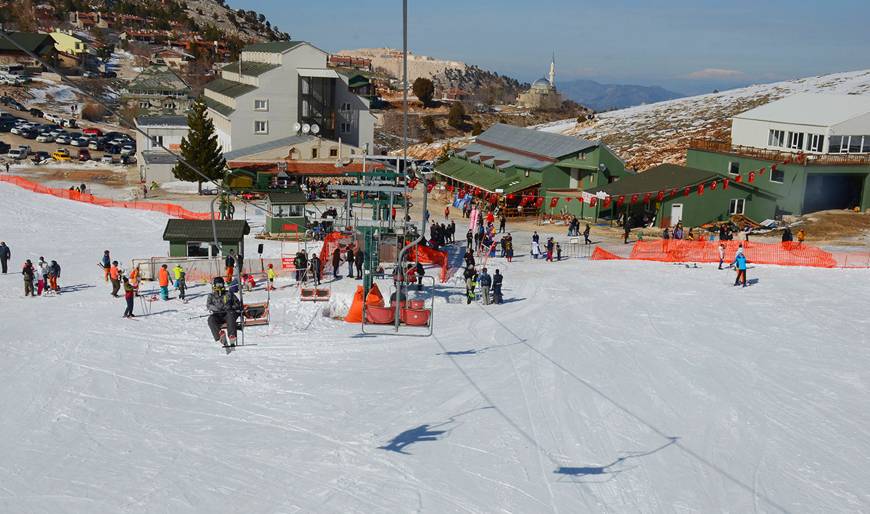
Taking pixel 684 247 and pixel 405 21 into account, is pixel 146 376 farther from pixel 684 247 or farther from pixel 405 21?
pixel 684 247

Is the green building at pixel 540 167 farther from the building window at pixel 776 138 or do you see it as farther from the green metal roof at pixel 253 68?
the green metal roof at pixel 253 68

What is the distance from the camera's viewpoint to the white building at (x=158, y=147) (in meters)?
55.4

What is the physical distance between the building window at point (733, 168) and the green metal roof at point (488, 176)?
1076cm

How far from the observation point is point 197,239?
30.3 meters

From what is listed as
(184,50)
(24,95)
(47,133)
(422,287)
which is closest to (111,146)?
A: (47,133)

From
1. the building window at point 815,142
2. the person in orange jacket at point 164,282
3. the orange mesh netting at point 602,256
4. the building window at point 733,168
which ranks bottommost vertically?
the person in orange jacket at point 164,282

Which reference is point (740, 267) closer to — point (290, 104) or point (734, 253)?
point (734, 253)

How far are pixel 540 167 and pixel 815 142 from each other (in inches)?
587

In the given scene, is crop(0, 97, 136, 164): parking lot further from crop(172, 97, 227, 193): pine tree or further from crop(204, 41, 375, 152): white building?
crop(172, 97, 227, 193): pine tree

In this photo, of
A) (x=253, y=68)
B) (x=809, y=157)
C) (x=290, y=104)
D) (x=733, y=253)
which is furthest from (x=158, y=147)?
(x=809, y=157)

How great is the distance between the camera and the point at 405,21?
1620cm

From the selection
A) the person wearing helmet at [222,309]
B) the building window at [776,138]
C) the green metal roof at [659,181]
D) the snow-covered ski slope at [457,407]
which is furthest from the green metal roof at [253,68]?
the person wearing helmet at [222,309]

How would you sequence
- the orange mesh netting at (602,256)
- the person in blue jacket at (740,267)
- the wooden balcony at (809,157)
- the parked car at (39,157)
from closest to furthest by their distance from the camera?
1. the person in blue jacket at (740,267)
2. the orange mesh netting at (602,256)
3. the wooden balcony at (809,157)
4. the parked car at (39,157)

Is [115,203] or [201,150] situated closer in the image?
[115,203]
